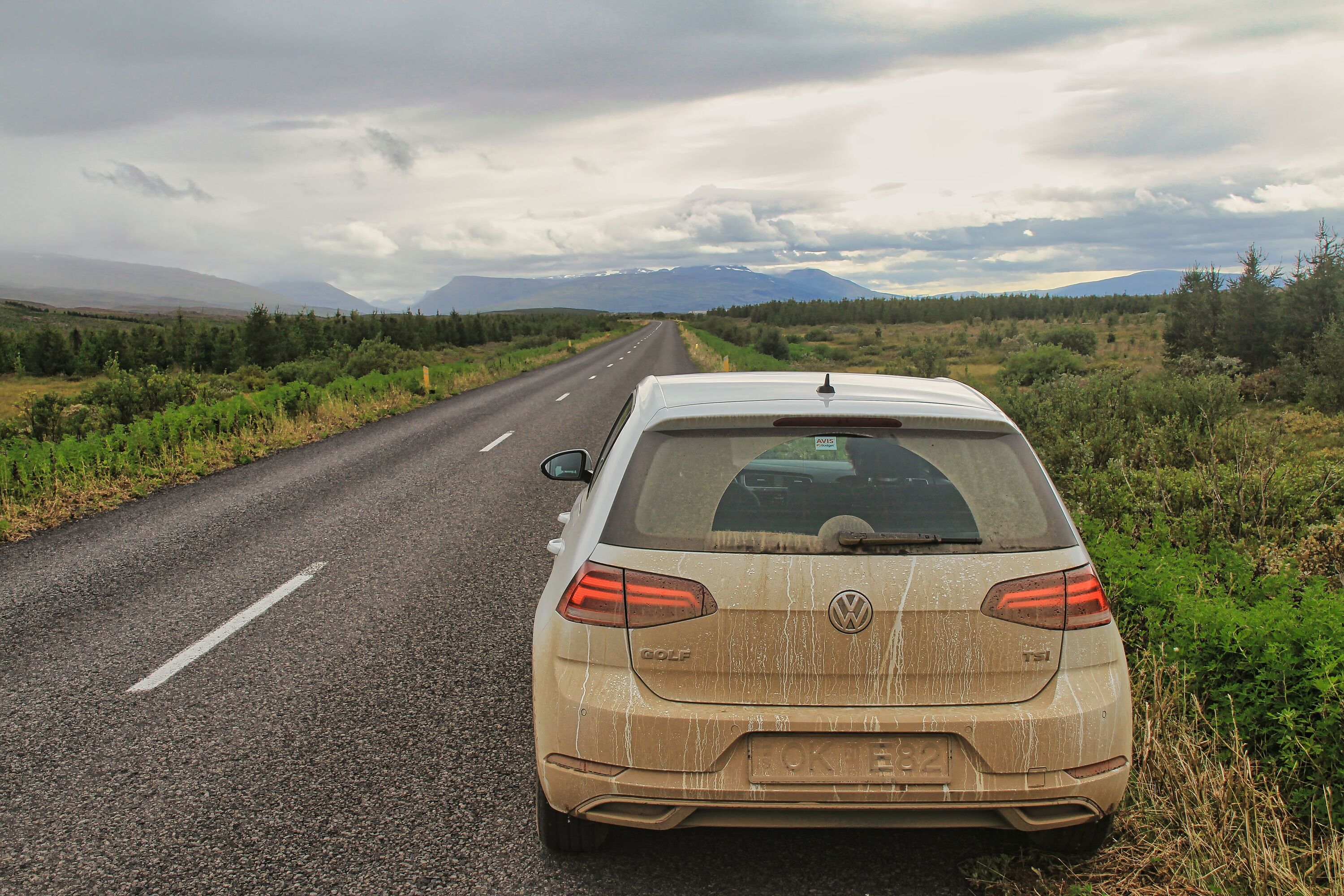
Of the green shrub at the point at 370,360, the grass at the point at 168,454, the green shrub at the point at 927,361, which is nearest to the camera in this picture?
the grass at the point at 168,454

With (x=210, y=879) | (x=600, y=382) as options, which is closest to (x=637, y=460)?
(x=210, y=879)

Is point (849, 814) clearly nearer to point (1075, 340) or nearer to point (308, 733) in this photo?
point (308, 733)

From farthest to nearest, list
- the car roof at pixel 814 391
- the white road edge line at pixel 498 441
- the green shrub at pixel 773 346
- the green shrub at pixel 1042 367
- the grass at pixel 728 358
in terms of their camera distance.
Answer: the green shrub at pixel 773 346 < the green shrub at pixel 1042 367 < the grass at pixel 728 358 < the white road edge line at pixel 498 441 < the car roof at pixel 814 391

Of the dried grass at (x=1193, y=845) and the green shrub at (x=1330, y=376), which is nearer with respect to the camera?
the dried grass at (x=1193, y=845)

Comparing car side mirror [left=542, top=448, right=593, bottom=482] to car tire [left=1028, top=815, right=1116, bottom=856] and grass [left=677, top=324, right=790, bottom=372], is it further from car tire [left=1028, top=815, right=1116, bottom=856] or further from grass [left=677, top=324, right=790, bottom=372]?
grass [left=677, top=324, right=790, bottom=372]

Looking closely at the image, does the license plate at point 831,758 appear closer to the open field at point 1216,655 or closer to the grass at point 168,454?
the open field at point 1216,655

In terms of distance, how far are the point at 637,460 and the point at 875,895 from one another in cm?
150

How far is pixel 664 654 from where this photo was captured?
91.7 inches

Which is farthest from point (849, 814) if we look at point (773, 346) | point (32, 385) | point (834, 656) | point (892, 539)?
point (32, 385)

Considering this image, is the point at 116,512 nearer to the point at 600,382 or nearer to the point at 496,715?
the point at 496,715

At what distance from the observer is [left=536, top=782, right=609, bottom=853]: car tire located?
2691 millimetres

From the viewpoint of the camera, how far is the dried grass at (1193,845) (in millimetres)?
2436

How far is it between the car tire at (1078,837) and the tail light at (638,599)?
1.28 m

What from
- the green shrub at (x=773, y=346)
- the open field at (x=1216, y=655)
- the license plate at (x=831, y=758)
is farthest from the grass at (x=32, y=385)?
the license plate at (x=831, y=758)
